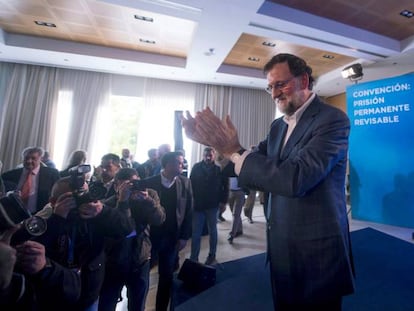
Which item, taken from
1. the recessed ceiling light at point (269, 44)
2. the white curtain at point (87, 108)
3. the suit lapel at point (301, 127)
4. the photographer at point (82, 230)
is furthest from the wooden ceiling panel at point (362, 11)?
the white curtain at point (87, 108)

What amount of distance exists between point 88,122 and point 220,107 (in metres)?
3.97

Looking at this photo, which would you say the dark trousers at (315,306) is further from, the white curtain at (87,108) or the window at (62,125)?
the window at (62,125)

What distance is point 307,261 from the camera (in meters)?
0.75

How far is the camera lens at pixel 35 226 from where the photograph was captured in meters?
0.69

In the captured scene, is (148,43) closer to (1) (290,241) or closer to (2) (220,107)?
(2) (220,107)

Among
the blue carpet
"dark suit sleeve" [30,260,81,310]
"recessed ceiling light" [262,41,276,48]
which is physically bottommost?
the blue carpet

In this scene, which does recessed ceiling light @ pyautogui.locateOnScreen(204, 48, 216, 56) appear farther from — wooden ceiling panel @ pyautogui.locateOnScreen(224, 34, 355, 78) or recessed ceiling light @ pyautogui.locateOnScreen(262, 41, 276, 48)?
recessed ceiling light @ pyautogui.locateOnScreen(262, 41, 276, 48)

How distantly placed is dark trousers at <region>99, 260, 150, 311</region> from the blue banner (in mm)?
4476

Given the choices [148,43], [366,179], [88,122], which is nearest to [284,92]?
[366,179]

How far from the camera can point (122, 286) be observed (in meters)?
1.57

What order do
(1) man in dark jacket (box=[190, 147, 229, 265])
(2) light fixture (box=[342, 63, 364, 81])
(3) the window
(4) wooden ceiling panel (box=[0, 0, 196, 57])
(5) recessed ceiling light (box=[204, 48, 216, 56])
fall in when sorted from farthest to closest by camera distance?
1. (3) the window
2. (2) light fixture (box=[342, 63, 364, 81])
3. (5) recessed ceiling light (box=[204, 48, 216, 56])
4. (4) wooden ceiling panel (box=[0, 0, 196, 57])
5. (1) man in dark jacket (box=[190, 147, 229, 265])

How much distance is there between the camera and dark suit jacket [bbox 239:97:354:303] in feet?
2.18

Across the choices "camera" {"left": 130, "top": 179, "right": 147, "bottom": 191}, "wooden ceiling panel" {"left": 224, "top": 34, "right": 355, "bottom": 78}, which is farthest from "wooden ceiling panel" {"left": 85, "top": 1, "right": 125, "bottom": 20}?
"camera" {"left": 130, "top": 179, "right": 147, "bottom": 191}

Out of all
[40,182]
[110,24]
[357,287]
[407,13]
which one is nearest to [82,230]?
[40,182]
